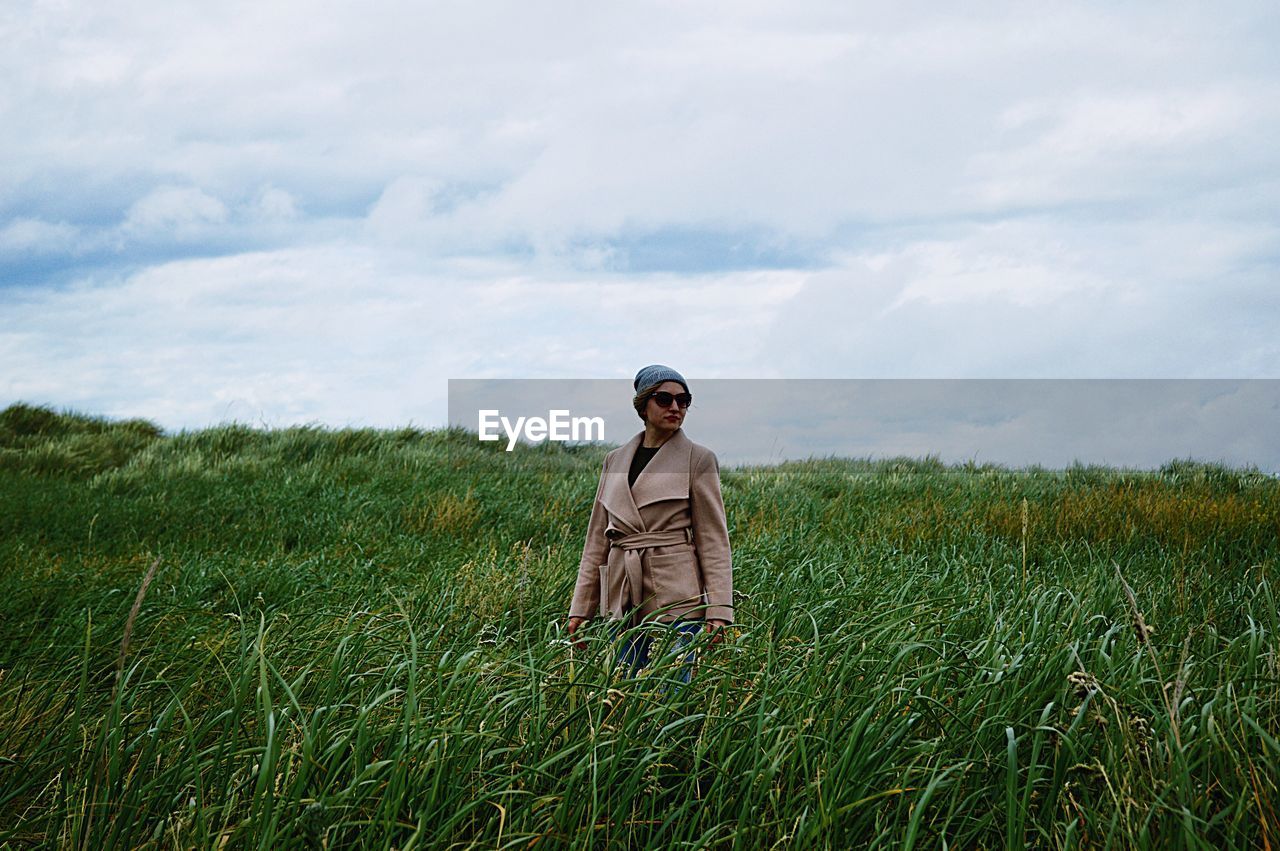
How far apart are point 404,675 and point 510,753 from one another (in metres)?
1.08

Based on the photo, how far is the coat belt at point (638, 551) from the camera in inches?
156

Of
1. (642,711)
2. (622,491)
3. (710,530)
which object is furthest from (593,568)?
(642,711)

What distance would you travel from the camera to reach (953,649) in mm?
3750

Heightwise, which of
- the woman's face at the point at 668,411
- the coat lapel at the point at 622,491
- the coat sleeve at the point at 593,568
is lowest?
the coat sleeve at the point at 593,568

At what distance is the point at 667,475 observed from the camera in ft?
12.9

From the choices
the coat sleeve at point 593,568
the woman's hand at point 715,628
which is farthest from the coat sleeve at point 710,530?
Answer: the coat sleeve at point 593,568

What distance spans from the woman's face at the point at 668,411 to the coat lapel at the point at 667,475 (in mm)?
90

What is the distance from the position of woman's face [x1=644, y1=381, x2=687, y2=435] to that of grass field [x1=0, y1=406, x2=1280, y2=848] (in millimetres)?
936

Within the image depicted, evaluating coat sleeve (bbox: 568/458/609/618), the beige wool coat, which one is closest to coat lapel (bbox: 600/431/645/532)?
the beige wool coat

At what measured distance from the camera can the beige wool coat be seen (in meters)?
3.92

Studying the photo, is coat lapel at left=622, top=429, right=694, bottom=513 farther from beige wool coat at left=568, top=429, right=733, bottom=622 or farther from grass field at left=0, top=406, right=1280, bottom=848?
grass field at left=0, top=406, right=1280, bottom=848

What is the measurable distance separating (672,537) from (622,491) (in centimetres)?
31

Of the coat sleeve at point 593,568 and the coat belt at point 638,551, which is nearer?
the coat belt at point 638,551

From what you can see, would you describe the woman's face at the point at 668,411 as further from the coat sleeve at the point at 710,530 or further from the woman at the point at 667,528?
the coat sleeve at the point at 710,530
